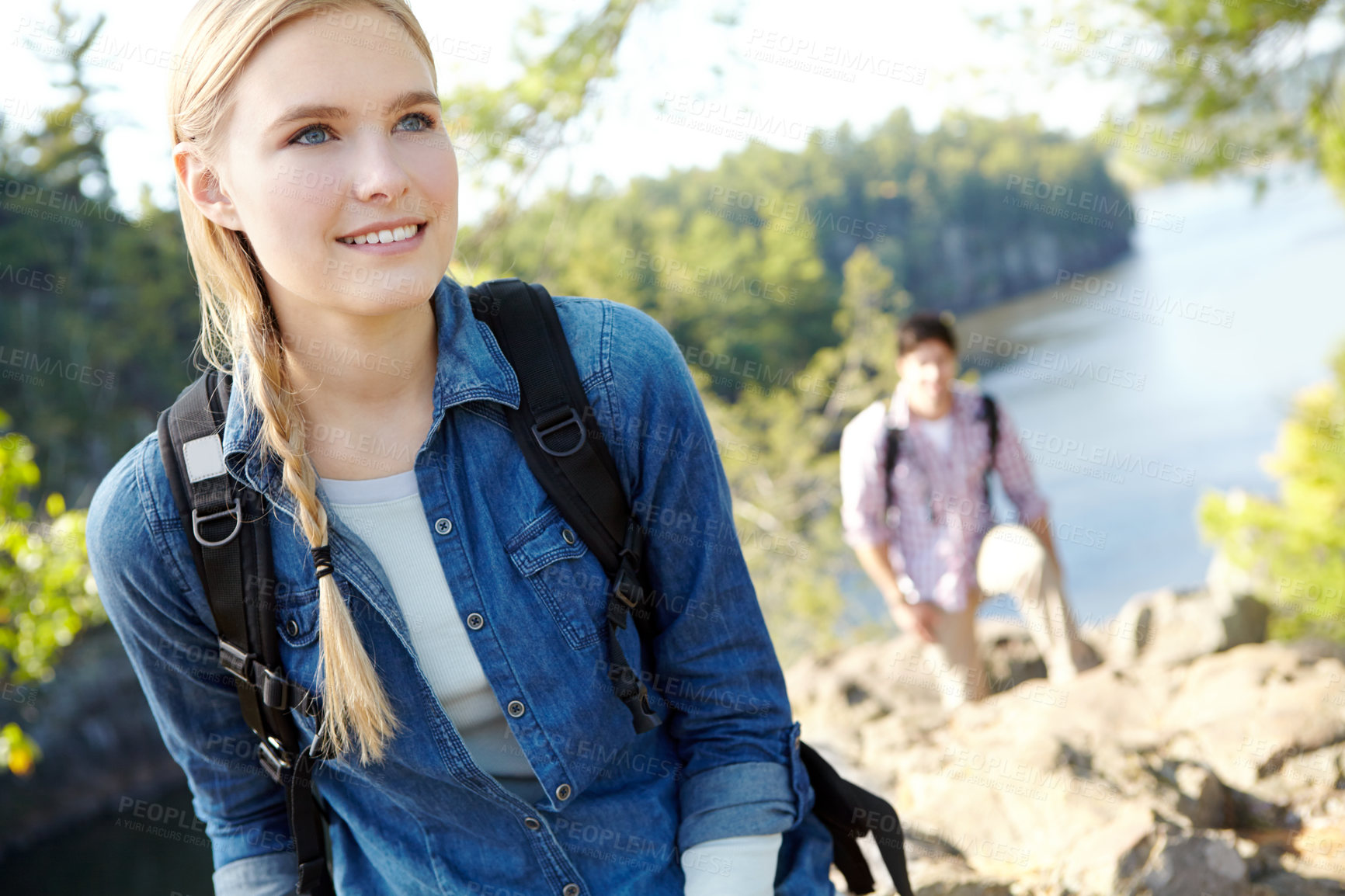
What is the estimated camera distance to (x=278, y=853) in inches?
56.6

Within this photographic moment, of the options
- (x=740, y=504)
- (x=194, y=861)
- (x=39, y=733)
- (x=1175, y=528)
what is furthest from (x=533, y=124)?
(x=1175, y=528)

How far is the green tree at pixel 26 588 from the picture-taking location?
3012mm

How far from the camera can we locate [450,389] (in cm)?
132

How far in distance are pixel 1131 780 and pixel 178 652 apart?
216cm

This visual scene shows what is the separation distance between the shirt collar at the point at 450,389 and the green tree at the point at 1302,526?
19.1ft

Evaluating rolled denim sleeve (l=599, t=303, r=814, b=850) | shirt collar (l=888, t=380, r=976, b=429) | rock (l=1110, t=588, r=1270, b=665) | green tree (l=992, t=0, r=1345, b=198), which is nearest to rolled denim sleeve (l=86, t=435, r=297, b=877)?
rolled denim sleeve (l=599, t=303, r=814, b=850)

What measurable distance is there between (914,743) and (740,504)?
9427 millimetres

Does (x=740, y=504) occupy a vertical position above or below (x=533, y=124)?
below

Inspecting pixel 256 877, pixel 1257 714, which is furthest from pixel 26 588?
pixel 1257 714

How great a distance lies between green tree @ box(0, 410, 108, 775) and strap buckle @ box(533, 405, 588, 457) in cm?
243

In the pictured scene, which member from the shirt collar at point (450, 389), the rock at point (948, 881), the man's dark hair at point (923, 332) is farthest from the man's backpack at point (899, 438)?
the shirt collar at point (450, 389)

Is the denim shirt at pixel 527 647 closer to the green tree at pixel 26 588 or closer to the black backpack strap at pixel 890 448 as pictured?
the green tree at pixel 26 588

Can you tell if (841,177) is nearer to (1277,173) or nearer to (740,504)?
(740,504)

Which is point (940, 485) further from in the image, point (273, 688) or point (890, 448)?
point (273, 688)
